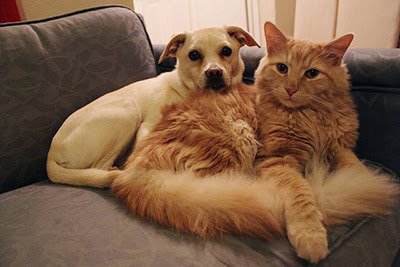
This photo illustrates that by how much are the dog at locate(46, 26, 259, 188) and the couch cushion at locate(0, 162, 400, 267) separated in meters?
0.22

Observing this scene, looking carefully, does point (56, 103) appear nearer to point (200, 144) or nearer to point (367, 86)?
point (200, 144)

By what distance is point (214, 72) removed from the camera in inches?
46.8

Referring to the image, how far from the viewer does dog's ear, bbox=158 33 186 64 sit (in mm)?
1307

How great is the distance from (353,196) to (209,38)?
2.86 ft

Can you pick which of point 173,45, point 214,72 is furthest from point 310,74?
point 173,45

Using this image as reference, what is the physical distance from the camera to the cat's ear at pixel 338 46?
89cm

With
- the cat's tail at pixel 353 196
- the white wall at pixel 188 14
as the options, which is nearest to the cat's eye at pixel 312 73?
the cat's tail at pixel 353 196

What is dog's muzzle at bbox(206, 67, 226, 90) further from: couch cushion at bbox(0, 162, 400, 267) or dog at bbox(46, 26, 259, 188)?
couch cushion at bbox(0, 162, 400, 267)

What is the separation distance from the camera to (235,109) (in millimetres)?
1023

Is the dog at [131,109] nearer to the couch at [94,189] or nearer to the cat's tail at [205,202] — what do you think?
the couch at [94,189]

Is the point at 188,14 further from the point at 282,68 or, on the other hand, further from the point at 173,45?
the point at 282,68

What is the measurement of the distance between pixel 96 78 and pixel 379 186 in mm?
1164

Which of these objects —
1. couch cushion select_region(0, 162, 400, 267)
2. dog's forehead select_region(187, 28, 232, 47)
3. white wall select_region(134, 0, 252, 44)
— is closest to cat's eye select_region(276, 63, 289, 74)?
dog's forehead select_region(187, 28, 232, 47)

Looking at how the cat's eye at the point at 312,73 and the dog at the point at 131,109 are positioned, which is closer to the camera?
the cat's eye at the point at 312,73
